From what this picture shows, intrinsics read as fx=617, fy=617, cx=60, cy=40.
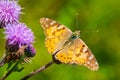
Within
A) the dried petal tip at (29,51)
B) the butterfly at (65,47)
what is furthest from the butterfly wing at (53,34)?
the dried petal tip at (29,51)

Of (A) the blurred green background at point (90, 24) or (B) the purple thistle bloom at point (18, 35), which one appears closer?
(B) the purple thistle bloom at point (18, 35)

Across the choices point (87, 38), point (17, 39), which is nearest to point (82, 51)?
point (17, 39)

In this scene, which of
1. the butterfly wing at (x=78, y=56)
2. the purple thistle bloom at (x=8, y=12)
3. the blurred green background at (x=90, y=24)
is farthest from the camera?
the blurred green background at (x=90, y=24)

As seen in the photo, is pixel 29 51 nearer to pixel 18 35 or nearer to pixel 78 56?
pixel 18 35

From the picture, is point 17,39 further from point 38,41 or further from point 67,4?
point 67,4

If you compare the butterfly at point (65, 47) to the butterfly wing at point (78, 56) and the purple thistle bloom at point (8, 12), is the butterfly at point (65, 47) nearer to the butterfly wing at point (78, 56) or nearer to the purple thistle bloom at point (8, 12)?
the butterfly wing at point (78, 56)

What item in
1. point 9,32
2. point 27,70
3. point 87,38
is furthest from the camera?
point 87,38

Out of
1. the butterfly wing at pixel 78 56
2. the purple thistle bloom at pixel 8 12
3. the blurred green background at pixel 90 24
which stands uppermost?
the purple thistle bloom at pixel 8 12

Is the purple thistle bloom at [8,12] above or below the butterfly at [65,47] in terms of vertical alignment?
above
